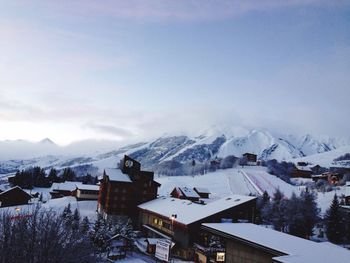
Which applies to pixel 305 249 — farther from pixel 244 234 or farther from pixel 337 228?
pixel 337 228

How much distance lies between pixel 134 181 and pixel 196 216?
2370 cm

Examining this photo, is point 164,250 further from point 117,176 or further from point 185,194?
point 185,194

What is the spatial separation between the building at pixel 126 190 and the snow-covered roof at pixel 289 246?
1693 inches

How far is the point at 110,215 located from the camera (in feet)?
195

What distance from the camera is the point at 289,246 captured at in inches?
610

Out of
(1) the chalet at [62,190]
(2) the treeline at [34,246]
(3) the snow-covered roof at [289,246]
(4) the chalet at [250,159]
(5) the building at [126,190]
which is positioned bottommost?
(1) the chalet at [62,190]

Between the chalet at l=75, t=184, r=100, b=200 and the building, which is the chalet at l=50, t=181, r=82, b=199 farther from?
the building

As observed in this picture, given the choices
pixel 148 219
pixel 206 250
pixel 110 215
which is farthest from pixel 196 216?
pixel 110 215

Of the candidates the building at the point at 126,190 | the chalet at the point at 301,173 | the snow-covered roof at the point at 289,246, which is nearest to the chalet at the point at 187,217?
the building at the point at 126,190

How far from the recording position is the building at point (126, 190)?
60344 mm

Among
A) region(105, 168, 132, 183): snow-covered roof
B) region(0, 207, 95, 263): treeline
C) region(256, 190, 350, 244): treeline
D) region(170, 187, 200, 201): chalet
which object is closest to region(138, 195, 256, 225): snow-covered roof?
region(105, 168, 132, 183): snow-covered roof

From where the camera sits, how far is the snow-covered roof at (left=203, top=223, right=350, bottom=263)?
1342 centimetres

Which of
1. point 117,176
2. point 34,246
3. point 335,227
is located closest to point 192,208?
point 117,176

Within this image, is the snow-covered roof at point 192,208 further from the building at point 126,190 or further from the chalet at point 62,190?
the chalet at point 62,190
